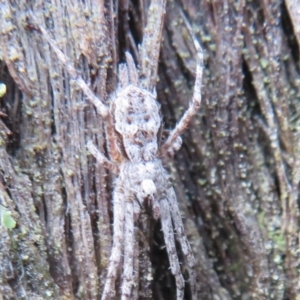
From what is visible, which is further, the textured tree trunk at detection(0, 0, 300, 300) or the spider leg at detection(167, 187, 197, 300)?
the spider leg at detection(167, 187, 197, 300)

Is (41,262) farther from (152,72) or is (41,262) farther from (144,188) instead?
(152,72)

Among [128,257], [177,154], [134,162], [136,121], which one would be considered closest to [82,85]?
[136,121]

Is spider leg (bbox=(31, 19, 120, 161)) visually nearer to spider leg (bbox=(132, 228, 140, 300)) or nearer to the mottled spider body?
the mottled spider body

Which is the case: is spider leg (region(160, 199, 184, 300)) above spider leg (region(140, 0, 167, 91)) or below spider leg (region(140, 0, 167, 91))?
below

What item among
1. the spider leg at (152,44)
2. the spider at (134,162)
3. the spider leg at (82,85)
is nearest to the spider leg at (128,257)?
the spider at (134,162)

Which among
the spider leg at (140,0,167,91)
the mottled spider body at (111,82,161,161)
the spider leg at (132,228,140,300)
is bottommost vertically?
the spider leg at (132,228,140,300)

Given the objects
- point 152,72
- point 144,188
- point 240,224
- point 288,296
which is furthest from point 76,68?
point 288,296

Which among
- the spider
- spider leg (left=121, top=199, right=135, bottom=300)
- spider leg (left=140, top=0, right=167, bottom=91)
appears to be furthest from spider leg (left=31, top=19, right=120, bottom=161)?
spider leg (left=121, top=199, right=135, bottom=300)
